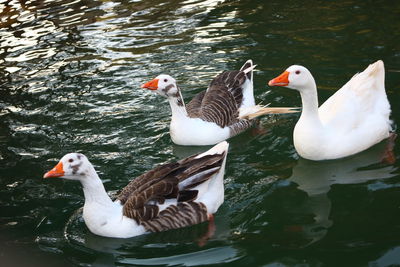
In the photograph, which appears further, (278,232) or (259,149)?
(259,149)

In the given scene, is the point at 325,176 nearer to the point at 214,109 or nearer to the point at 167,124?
the point at 214,109

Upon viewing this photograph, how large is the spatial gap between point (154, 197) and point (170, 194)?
18 cm

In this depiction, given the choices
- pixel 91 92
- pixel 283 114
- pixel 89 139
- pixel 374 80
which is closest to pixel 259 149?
pixel 283 114

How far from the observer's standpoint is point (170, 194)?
22.3 feet

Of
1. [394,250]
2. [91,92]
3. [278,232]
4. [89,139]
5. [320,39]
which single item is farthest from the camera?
[320,39]

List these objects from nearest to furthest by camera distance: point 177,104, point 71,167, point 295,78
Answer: point 71,167 < point 295,78 < point 177,104

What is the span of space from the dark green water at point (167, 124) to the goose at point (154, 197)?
0.15 meters

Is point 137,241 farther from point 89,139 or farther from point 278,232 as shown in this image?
point 89,139

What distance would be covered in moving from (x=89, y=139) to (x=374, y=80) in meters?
4.01

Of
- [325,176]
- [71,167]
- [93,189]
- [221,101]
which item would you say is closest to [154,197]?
[93,189]

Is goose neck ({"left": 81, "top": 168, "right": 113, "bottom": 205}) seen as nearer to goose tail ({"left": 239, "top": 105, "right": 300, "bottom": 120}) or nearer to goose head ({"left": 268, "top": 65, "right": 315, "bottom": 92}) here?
goose head ({"left": 268, "top": 65, "right": 315, "bottom": 92})

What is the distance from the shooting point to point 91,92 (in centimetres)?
1067

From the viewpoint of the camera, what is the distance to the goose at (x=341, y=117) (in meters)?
7.80

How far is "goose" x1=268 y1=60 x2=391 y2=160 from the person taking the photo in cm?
780
